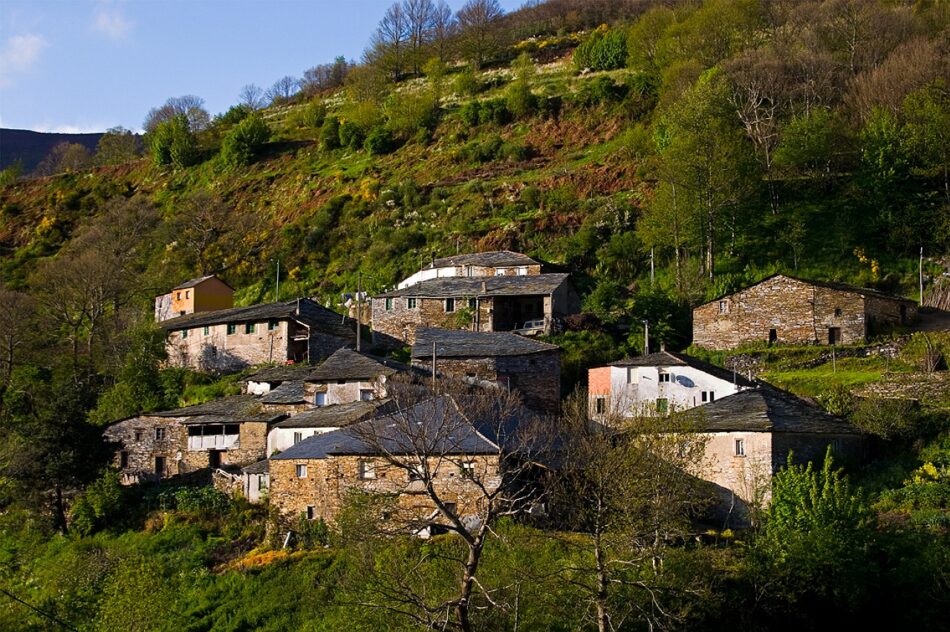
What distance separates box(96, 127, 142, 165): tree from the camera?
11481 centimetres

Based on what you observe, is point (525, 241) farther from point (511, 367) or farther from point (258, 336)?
point (511, 367)

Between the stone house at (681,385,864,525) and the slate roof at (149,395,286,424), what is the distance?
676 inches

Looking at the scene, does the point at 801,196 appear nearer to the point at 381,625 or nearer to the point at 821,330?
the point at 821,330

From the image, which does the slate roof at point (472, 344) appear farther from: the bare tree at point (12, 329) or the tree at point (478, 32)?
the tree at point (478, 32)

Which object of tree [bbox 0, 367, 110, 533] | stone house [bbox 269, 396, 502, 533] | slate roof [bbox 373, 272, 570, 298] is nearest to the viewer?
stone house [bbox 269, 396, 502, 533]

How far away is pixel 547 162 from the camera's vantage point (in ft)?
268

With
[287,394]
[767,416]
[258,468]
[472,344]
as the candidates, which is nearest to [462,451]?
[767,416]

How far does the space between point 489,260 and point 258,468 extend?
2369 centimetres

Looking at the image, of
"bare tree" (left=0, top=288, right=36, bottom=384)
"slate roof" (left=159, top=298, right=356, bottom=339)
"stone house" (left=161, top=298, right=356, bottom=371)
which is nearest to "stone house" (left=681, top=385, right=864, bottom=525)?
"stone house" (left=161, top=298, right=356, bottom=371)

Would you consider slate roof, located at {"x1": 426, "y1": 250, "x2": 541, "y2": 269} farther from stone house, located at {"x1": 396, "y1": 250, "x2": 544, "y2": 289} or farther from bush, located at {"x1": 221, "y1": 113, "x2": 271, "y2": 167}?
bush, located at {"x1": 221, "y1": 113, "x2": 271, "y2": 167}

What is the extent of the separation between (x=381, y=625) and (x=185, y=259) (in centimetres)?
5545

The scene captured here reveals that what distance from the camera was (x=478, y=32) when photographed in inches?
4454

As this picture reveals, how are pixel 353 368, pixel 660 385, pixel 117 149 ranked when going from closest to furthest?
pixel 660 385 → pixel 353 368 → pixel 117 149

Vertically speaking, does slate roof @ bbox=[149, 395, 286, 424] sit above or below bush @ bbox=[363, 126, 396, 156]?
below
